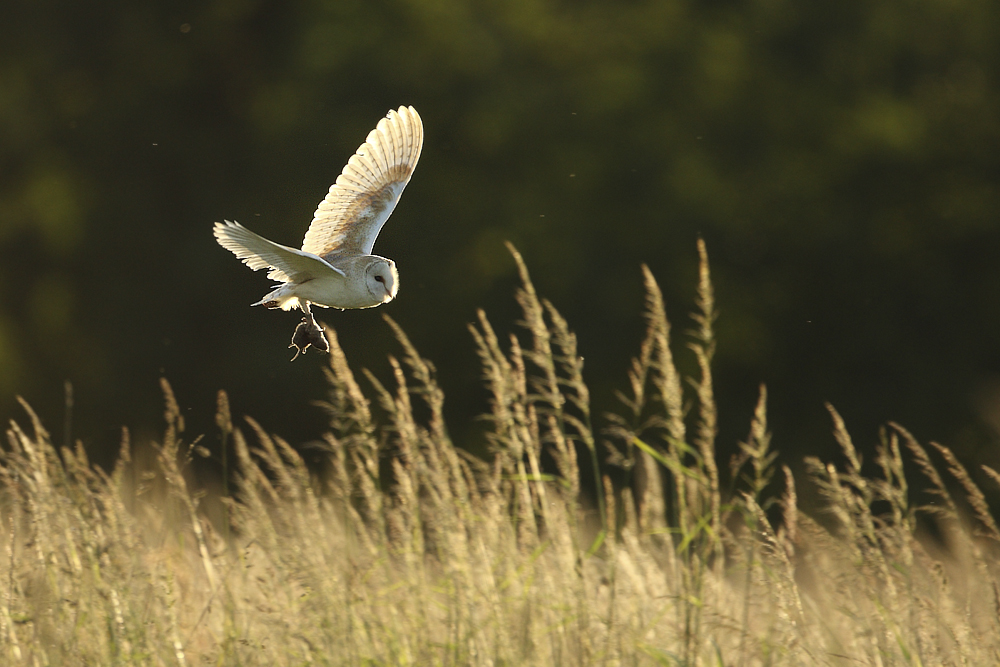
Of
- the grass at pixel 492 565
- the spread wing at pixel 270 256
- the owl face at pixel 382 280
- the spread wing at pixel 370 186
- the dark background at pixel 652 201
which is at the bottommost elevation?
the grass at pixel 492 565

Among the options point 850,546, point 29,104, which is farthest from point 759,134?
point 850,546

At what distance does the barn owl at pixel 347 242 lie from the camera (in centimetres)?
272

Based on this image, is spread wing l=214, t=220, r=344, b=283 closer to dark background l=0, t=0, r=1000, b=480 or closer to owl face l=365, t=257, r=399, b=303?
owl face l=365, t=257, r=399, b=303

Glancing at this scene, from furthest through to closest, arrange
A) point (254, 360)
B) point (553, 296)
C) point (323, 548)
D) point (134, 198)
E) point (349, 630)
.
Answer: point (134, 198) < point (254, 360) < point (553, 296) < point (323, 548) < point (349, 630)

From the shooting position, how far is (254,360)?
11016mm

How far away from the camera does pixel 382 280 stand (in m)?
2.78

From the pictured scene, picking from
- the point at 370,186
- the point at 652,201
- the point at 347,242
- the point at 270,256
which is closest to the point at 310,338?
the point at 270,256

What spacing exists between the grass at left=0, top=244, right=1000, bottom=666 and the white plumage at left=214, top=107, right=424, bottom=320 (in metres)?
0.14

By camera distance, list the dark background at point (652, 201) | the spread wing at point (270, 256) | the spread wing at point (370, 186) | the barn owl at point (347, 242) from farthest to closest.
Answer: the dark background at point (652, 201) < the spread wing at point (370, 186) < the barn owl at point (347, 242) < the spread wing at point (270, 256)

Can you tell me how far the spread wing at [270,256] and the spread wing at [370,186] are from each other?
0.52 meters

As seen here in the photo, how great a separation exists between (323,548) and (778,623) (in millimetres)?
1137

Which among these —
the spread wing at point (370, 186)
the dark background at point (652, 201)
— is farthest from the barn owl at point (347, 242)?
the dark background at point (652, 201)

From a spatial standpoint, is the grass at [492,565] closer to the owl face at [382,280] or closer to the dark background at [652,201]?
the owl face at [382,280]

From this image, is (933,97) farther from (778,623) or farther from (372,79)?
(778,623)
